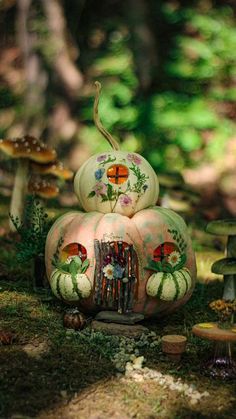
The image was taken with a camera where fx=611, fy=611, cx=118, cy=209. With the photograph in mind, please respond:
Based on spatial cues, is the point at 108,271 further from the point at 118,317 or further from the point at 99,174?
the point at 99,174

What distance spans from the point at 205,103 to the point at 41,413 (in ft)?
25.0

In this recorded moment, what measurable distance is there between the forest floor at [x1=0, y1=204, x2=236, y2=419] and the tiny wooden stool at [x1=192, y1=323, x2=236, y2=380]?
0.07 m

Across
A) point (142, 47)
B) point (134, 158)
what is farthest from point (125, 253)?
point (142, 47)

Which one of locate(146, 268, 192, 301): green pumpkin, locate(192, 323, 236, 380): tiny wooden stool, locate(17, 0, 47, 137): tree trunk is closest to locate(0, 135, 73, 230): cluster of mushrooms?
locate(17, 0, 47, 137): tree trunk

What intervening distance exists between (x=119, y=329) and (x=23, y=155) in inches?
120

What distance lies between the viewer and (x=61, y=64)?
30.3ft

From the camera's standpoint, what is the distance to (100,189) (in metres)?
4.82

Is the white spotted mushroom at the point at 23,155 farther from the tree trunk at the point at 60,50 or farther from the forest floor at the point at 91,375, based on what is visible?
the tree trunk at the point at 60,50

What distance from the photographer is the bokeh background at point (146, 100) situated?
9.04 meters

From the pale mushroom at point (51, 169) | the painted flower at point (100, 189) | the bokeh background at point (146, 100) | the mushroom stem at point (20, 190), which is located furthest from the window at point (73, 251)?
the bokeh background at point (146, 100)

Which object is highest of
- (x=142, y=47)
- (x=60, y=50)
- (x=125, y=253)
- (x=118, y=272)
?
(x=142, y=47)

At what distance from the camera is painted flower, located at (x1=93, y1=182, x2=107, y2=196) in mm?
4812

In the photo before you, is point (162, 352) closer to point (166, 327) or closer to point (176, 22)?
point (166, 327)

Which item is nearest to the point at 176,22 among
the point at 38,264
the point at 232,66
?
the point at 232,66
